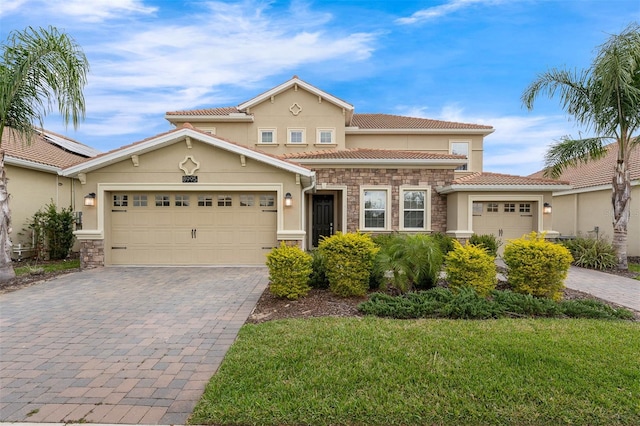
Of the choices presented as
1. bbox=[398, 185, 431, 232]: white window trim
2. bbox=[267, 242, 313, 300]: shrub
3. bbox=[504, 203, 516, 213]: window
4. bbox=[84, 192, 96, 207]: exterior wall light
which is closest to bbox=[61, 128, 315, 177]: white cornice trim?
bbox=[84, 192, 96, 207]: exterior wall light

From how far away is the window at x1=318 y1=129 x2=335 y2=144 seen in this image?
15695 millimetres

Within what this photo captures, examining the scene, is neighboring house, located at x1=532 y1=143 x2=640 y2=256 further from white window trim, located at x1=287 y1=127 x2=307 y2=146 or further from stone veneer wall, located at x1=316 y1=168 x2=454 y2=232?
white window trim, located at x1=287 y1=127 x2=307 y2=146

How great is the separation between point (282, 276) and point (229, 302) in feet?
3.87

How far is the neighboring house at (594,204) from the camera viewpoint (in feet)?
41.8

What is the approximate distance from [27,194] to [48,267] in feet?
12.1

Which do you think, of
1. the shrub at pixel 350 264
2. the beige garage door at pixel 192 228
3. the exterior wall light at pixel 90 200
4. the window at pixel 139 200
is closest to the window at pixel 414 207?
the beige garage door at pixel 192 228

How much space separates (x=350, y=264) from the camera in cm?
628

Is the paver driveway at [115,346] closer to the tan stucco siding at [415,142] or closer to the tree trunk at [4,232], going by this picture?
the tree trunk at [4,232]

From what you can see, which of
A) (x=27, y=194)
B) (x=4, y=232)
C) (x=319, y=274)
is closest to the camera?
(x=319, y=274)

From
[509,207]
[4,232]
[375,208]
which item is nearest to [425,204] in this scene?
[375,208]

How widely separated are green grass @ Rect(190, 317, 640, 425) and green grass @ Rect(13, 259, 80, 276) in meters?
8.31

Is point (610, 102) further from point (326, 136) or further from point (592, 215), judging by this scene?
point (326, 136)

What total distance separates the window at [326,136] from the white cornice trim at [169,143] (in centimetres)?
649

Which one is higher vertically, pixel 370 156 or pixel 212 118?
pixel 212 118
